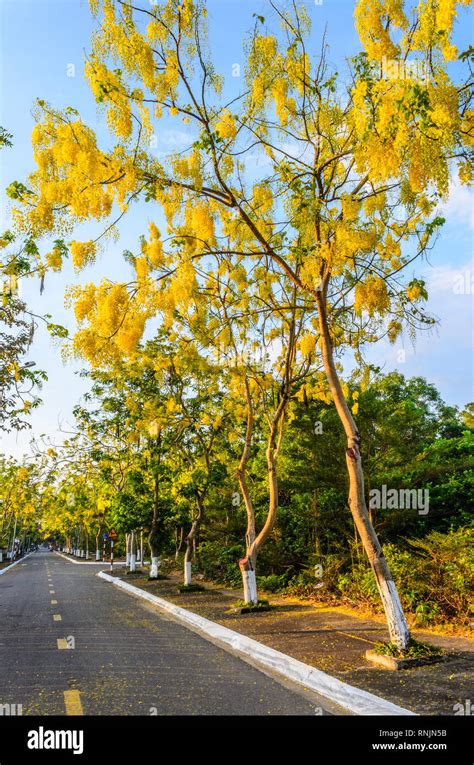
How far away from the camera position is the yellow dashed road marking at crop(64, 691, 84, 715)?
517 cm

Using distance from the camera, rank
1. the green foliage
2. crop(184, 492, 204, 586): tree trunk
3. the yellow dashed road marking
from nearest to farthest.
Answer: the yellow dashed road marking → the green foliage → crop(184, 492, 204, 586): tree trunk

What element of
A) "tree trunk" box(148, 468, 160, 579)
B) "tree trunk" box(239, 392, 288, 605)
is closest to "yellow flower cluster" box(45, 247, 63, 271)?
"tree trunk" box(239, 392, 288, 605)

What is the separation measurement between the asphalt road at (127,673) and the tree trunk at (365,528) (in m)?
1.74

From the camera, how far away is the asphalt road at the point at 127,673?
5406mm

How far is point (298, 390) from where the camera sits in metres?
13.9

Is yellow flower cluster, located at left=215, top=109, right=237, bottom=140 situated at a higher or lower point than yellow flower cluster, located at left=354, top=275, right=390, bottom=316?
higher

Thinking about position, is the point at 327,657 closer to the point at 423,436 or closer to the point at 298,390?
the point at 298,390

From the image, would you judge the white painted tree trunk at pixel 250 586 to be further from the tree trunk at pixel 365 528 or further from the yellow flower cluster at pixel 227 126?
the yellow flower cluster at pixel 227 126

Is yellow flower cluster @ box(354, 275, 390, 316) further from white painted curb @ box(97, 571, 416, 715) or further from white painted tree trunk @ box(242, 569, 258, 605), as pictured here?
white painted tree trunk @ box(242, 569, 258, 605)

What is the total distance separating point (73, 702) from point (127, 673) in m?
1.35

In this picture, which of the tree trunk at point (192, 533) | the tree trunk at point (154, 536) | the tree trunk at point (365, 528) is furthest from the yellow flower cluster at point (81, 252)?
the tree trunk at point (154, 536)

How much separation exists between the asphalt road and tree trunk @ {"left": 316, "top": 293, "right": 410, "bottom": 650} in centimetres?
174

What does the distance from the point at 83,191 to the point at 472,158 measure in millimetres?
5204
